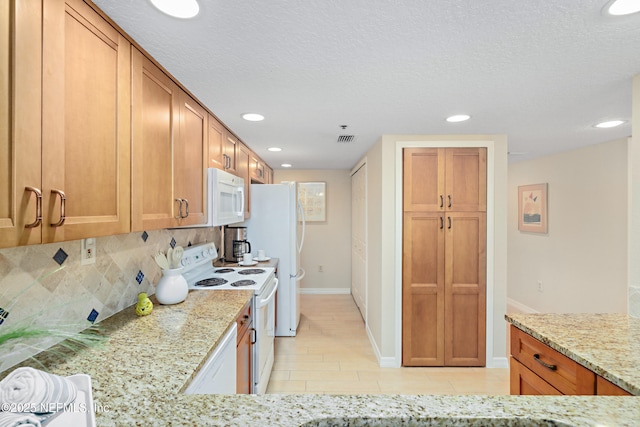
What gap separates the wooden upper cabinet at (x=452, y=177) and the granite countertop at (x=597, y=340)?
1.46 meters

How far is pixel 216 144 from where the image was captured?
8.18ft

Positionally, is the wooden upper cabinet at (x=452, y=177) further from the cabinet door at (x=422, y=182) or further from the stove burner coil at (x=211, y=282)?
the stove burner coil at (x=211, y=282)

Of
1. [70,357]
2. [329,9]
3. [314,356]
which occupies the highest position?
[329,9]

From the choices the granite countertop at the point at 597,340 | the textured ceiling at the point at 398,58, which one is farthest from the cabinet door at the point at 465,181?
the granite countertop at the point at 597,340

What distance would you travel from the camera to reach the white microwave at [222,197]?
7.56ft

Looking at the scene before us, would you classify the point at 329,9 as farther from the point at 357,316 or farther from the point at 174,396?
the point at 357,316

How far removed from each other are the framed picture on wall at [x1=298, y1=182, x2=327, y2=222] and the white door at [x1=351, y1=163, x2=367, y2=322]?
0.51m

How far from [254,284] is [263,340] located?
1.52ft

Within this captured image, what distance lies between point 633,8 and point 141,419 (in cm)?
202

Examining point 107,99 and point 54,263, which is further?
point 54,263

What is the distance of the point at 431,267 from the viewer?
3.06m

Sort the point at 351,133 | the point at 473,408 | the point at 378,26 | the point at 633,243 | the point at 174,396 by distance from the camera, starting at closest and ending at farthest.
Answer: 1. the point at 473,408
2. the point at 174,396
3. the point at 378,26
4. the point at 633,243
5. the point at 351,133

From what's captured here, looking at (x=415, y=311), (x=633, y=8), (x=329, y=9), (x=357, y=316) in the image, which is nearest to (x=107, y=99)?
(x=329, y=9)

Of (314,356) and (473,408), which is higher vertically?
(473,408)
